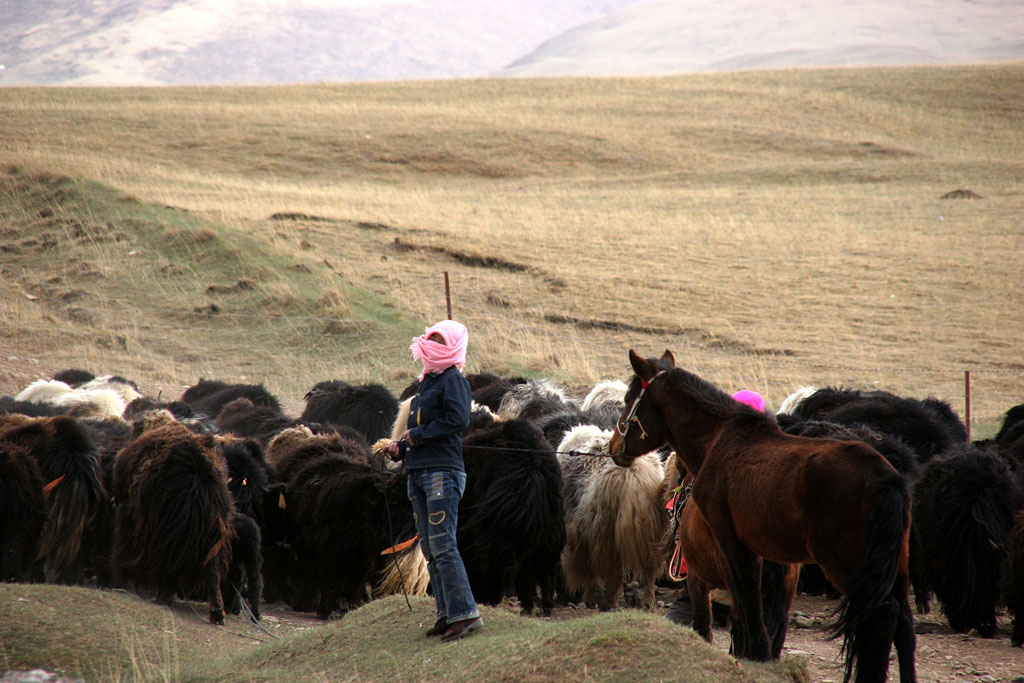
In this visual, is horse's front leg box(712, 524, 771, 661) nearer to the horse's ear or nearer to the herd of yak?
the horse's ear

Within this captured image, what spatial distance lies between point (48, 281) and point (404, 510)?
16854 mm

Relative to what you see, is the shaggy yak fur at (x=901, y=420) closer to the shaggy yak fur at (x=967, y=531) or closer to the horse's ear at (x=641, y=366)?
the shaggy yak fur at (x=967, y=531)

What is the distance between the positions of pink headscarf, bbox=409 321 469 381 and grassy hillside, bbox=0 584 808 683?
4.75 ft

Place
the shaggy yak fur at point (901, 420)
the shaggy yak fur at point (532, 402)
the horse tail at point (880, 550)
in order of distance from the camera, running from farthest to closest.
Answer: the shaggy yak fur at point (532, 402), the shaggy yak fur at point (901, 420), the horse tail at point (880, 550)

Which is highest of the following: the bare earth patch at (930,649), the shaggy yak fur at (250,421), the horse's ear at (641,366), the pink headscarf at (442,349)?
the pink headscarf at (442,349)

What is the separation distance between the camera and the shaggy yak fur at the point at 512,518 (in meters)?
6.84

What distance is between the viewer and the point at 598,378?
16.0 m

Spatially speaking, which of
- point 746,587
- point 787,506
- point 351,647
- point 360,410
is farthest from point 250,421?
point 787,506

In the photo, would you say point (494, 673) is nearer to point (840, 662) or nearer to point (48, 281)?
point (840, 662)

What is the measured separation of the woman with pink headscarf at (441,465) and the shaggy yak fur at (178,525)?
6.71 feet

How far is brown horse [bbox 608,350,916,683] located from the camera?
403 cm

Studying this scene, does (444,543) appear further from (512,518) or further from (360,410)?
(360,410)

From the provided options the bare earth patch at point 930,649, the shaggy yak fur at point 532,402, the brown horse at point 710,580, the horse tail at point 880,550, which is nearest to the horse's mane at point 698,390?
the brown horse at point 710,580

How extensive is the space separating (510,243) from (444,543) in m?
20.5
